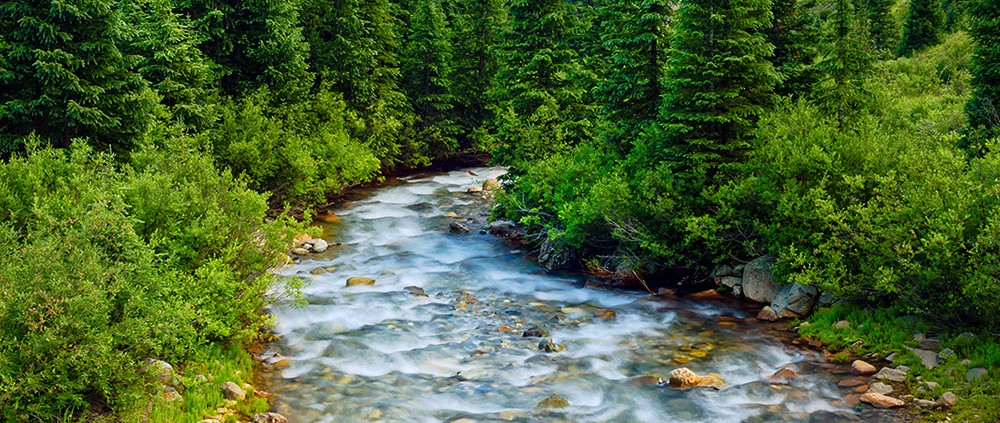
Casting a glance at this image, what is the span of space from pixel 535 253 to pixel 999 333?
12.4 m

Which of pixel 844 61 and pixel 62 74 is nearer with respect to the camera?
pixel 62 74

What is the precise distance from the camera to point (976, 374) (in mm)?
9977

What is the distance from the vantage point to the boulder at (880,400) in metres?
9.97

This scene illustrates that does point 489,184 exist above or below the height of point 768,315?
below

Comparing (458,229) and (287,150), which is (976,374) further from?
(287,150)

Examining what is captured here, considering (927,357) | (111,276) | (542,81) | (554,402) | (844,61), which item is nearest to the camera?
(111,276)

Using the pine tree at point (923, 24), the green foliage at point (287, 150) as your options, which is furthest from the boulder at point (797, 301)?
the pine tree at point (923, 24)

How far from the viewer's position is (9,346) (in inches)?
278

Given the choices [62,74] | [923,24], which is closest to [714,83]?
[62,74]

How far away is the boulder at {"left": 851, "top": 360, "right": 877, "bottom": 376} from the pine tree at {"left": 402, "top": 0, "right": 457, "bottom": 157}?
2931cm

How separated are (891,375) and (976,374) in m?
1.16

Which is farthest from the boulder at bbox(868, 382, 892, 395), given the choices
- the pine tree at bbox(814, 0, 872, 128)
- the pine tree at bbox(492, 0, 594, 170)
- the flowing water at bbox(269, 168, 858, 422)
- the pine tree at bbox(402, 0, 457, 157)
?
the pine tree at bbox(402, 0, 457, 157)

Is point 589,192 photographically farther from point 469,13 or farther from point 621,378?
point 469,13

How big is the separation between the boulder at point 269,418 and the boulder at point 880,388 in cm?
894
